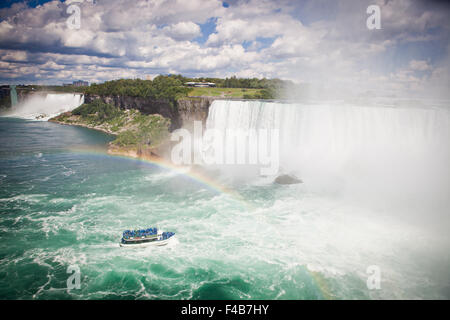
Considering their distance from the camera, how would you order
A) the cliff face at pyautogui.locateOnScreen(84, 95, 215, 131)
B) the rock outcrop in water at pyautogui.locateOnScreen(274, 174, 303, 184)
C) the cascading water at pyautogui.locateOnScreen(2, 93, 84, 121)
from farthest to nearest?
1. the cascading water at pyautogui.locateOnScreen(2, 93, 84, 121)
2. the cliff face at pyautogui.locateOnScreen(84, 95, 215, 131)
3. the rock outcrop in water at pyautogui.locateOnScreen(274, 174, 303, 184)

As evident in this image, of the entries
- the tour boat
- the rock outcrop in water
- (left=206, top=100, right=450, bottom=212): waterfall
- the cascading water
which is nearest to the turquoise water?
the tour boat

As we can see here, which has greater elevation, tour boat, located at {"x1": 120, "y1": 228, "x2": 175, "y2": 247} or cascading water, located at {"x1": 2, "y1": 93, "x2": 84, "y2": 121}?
cascading water, located at {"x1": 2, "y1": 93, "x2": 84, "y2": 121}

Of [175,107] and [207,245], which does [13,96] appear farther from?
[207,245]

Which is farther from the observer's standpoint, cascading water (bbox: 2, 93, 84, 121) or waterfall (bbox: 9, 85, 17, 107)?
waterfall (bbox: 9, 85, 17, 107)

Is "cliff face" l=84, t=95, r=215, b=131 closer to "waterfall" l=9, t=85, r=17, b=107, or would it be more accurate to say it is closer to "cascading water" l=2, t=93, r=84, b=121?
"cascading water" l=2, t=93, r=84, b=121

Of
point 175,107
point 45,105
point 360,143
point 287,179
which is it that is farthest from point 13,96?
point 360,143

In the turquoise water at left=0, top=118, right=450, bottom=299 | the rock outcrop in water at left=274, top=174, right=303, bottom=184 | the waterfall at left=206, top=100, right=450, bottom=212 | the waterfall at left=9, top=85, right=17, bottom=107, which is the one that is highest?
the waterfall at left=9, top=85, right=17, bottom=107

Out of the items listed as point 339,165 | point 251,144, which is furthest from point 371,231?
point 251,144

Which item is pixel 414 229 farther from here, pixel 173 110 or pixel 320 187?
pixel 173 110
